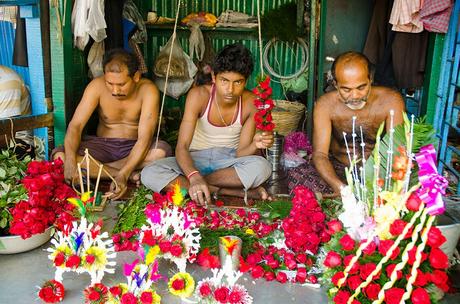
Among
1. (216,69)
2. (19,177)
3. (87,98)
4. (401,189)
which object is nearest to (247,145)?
(216,69)

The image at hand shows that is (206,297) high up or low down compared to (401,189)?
down

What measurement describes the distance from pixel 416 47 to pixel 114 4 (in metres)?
3.02

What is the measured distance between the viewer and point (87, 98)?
407 centimetres

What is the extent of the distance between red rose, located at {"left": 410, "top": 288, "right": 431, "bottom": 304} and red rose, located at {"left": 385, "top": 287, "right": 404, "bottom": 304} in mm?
46

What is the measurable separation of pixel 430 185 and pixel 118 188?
2382mm

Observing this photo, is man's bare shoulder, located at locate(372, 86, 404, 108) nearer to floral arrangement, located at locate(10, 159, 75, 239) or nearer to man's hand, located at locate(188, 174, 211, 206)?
man's hand, located at locate(188, 174, 211, 206)

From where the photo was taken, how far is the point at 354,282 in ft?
6.30

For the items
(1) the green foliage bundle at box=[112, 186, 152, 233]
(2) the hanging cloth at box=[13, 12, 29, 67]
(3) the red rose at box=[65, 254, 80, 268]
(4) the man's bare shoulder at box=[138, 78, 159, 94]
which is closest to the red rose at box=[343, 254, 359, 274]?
(3) the red rose at box=[65, 254, 80, 268]

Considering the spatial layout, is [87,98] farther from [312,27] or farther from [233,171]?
[312,27]

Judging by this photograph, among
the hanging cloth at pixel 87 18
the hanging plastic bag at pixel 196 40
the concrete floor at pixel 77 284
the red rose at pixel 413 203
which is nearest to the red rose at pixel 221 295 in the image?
the concrete floor at pixel 77 284

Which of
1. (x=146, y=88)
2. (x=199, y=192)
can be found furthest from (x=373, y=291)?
(x=146, y=88)

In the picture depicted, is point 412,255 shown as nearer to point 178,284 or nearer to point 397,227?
point 397,227

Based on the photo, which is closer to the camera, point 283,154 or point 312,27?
point 283,154

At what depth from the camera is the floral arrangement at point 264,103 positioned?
3279mm
